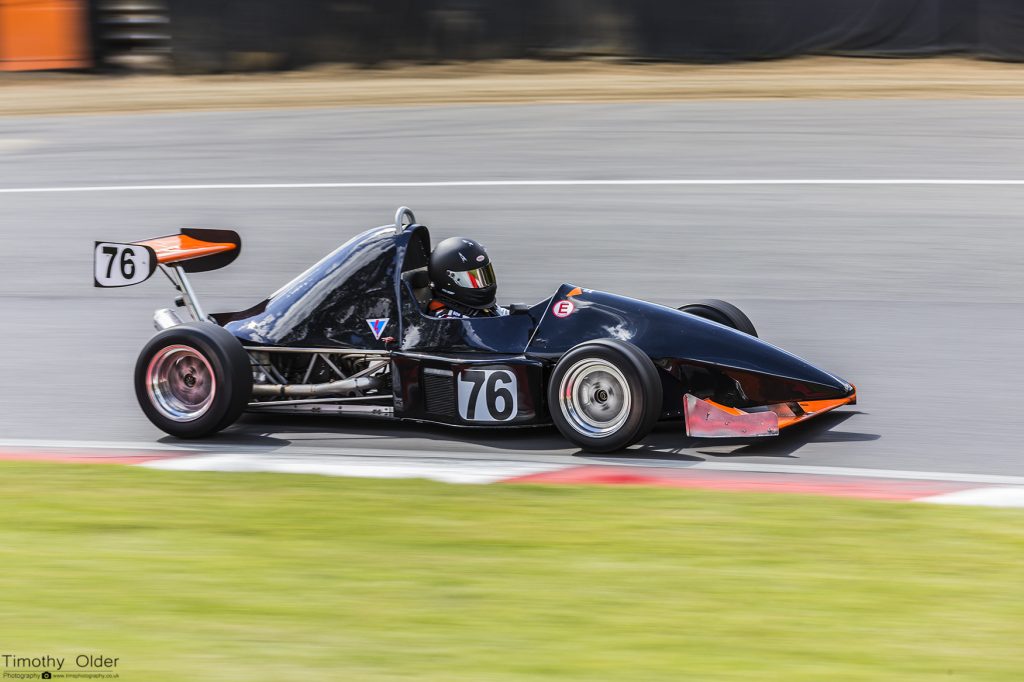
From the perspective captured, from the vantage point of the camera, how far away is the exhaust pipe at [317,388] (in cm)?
729

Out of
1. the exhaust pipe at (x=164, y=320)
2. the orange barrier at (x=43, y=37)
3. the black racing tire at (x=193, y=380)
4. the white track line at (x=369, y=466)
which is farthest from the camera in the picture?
the orange barrier at (x=43, y=37)

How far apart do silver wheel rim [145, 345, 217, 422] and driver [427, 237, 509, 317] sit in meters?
1.24

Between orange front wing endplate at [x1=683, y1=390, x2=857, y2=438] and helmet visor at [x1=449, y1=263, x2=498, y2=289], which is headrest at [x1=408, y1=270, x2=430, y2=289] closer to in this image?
helmet visor at [x1=449, y1=263, x2=498, y2=289]

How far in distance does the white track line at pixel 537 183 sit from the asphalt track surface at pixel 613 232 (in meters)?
0.12

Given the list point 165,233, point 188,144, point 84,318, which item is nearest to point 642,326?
point 84,318

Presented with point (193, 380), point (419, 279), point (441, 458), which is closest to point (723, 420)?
point (441, 458)

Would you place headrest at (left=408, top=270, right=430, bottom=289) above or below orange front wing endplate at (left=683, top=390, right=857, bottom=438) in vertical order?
above

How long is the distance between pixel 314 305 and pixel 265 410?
63 centimetres

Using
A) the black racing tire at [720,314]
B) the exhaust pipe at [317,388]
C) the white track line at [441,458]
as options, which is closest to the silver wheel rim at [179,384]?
the white track line at [441,458]

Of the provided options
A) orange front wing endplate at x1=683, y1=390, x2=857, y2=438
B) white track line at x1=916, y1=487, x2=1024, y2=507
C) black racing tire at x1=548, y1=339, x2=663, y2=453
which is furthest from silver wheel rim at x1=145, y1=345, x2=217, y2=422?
white track line at x1=916, y1=487, x2=1024, y2=507

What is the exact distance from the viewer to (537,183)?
45.5ft

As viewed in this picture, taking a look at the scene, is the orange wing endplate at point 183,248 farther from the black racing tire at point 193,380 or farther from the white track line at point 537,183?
the white track line at point 537,183

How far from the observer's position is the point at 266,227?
42.0ft

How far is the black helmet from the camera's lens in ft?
23.9
